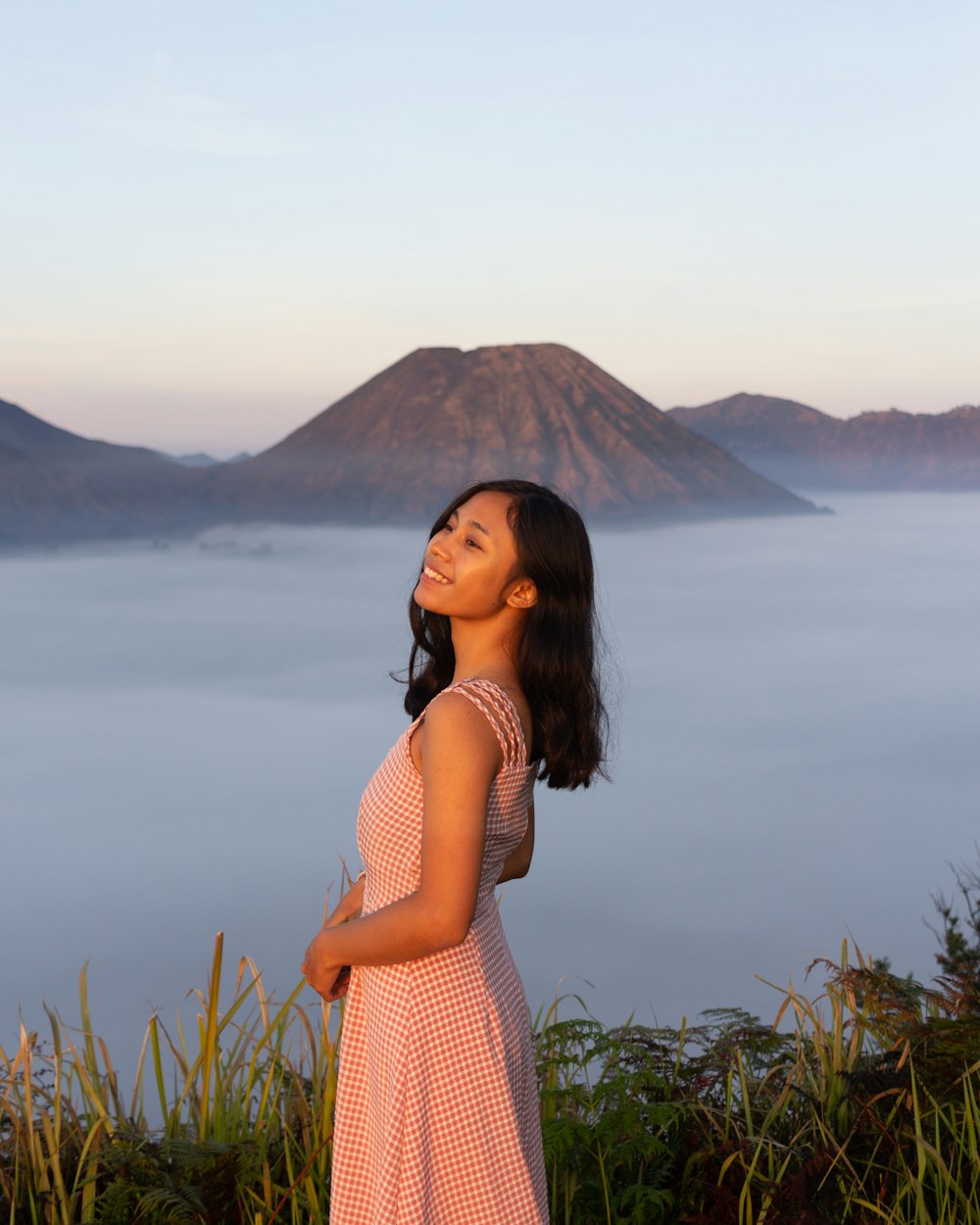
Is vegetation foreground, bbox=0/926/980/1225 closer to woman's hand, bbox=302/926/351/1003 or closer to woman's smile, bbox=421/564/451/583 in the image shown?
woman's hand, bbox=302/926/351/1003

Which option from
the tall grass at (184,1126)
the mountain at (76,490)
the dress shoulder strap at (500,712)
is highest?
the mountain at (76,490)

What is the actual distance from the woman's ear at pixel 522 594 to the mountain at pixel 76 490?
192044mm

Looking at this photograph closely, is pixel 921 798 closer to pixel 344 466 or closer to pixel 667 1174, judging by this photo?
pixel 344 466

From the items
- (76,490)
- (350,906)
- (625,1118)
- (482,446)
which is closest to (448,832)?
(350,906)

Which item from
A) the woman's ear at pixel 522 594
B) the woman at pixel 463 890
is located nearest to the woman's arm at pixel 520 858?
the woman at pixel 463 890

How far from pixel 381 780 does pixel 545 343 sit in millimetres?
192010

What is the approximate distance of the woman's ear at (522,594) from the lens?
2.33 m

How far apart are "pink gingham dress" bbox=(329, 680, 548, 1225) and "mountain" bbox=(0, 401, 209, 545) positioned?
192113mm

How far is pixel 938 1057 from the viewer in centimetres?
328

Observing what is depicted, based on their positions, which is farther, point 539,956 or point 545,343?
point 545,343

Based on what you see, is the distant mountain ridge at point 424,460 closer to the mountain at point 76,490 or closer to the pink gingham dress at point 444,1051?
the mountain at point 76,490

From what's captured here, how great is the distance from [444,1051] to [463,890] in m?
0.34

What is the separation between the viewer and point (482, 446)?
178m

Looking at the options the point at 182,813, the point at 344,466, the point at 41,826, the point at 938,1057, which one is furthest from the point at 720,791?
the point at 938,1057
